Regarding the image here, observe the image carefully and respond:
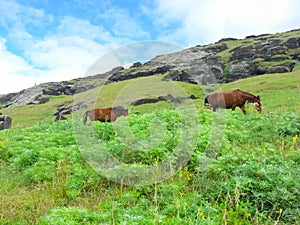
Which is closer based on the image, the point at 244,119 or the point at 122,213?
the point at 122,213

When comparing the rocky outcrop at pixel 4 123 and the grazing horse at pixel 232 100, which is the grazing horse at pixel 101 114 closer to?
the grazing horse at pixel 232 100

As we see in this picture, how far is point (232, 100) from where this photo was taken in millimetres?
18922

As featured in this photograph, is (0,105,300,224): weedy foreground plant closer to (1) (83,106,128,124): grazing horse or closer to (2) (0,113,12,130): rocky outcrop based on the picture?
(1) (83,106,128,124): grazing horse

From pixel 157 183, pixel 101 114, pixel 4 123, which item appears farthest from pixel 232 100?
pixel 4 123

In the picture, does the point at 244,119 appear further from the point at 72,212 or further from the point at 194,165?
the point at 72,212

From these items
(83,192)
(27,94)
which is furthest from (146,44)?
(27,94)

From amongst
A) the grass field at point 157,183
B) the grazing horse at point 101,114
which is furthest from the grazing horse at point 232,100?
the grass field at point 157,183

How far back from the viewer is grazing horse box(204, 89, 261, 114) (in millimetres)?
18781

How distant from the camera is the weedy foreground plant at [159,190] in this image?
15.6 feet

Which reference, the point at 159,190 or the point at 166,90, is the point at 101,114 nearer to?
the point at 159,190

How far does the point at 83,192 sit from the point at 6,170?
341 centimetres

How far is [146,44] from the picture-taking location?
33.0 ft

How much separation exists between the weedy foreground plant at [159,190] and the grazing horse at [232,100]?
9617mm

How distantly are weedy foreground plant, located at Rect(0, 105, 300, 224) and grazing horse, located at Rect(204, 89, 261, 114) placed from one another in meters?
9.62
